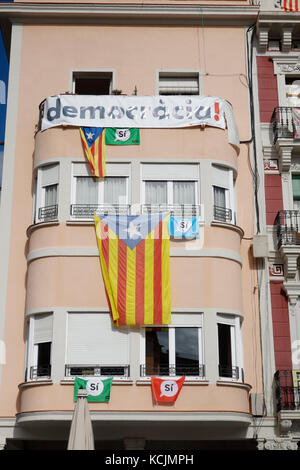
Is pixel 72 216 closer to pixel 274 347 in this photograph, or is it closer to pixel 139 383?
pixel 139 383

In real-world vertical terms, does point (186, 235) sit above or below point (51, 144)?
below

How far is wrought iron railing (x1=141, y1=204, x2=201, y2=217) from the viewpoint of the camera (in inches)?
797

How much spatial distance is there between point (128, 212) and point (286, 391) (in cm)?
668

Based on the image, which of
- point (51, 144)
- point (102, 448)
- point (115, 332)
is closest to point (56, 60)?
point (51, 144)

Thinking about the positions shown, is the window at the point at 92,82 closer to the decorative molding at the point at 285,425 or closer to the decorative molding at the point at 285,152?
the decorative molding at the point at 285,152

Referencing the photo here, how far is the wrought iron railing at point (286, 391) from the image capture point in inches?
753

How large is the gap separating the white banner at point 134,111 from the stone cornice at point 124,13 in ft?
12.5

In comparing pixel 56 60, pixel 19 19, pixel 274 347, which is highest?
pixel 19 19

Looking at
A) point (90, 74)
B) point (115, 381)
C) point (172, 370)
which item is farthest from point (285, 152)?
point (115, 381)

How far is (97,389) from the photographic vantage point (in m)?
18.4

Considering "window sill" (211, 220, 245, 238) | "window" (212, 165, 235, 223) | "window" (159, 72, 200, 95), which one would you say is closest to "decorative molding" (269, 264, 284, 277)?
"window sill" (211, 220, 245, 238)

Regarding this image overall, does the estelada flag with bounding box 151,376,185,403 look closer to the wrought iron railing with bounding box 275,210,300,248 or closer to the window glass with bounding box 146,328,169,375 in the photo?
the window glass with bounding box 146,328,169,375
